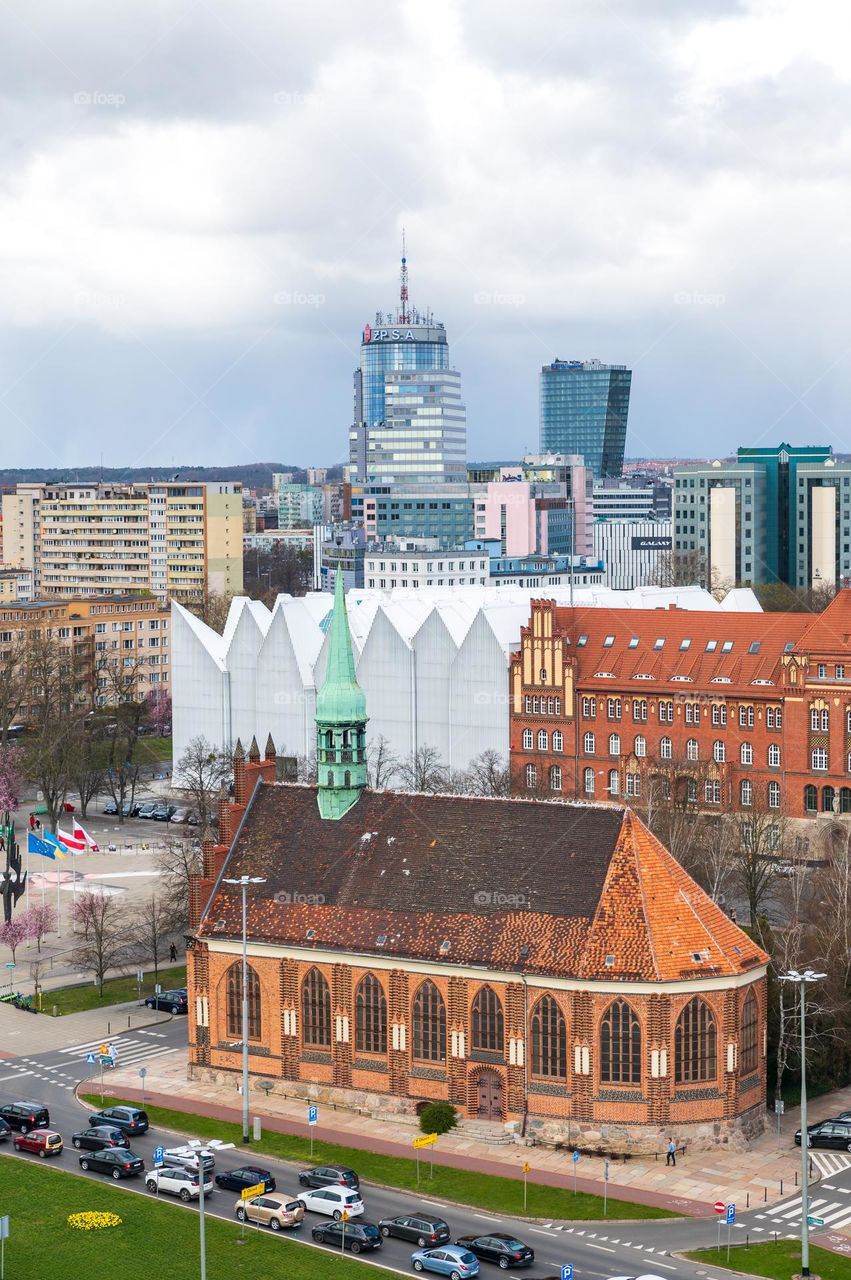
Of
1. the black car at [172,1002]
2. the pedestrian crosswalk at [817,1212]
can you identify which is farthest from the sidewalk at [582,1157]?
the black car at [172,1002]

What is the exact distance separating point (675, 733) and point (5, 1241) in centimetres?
8282

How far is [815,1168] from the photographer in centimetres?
7500

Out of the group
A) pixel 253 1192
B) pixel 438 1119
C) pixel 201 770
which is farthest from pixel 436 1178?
pixel 201 770

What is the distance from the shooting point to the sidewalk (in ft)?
237

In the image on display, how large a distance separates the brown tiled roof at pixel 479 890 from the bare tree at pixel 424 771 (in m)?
45.7

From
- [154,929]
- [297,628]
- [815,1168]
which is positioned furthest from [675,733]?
[815,1168]

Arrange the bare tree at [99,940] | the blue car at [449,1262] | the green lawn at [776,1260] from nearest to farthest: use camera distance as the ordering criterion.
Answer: the blue car at [449,1262], the green lawn at [776,1260], the bare tree at [99,940]

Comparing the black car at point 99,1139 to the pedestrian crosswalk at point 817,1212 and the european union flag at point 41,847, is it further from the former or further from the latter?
the european union flag at point 41,847

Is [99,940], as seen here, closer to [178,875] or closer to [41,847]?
[178,875]

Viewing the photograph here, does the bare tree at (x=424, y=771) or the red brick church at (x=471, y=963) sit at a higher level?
the bare tree at (x=424, y=771)

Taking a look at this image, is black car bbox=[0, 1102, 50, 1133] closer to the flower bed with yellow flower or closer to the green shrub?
the flower bed with yellow flower

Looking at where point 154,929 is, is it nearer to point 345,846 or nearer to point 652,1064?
point 345,846

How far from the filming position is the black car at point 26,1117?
79.9 meters

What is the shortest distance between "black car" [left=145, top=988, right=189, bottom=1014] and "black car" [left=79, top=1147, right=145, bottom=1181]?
23.0 metres
